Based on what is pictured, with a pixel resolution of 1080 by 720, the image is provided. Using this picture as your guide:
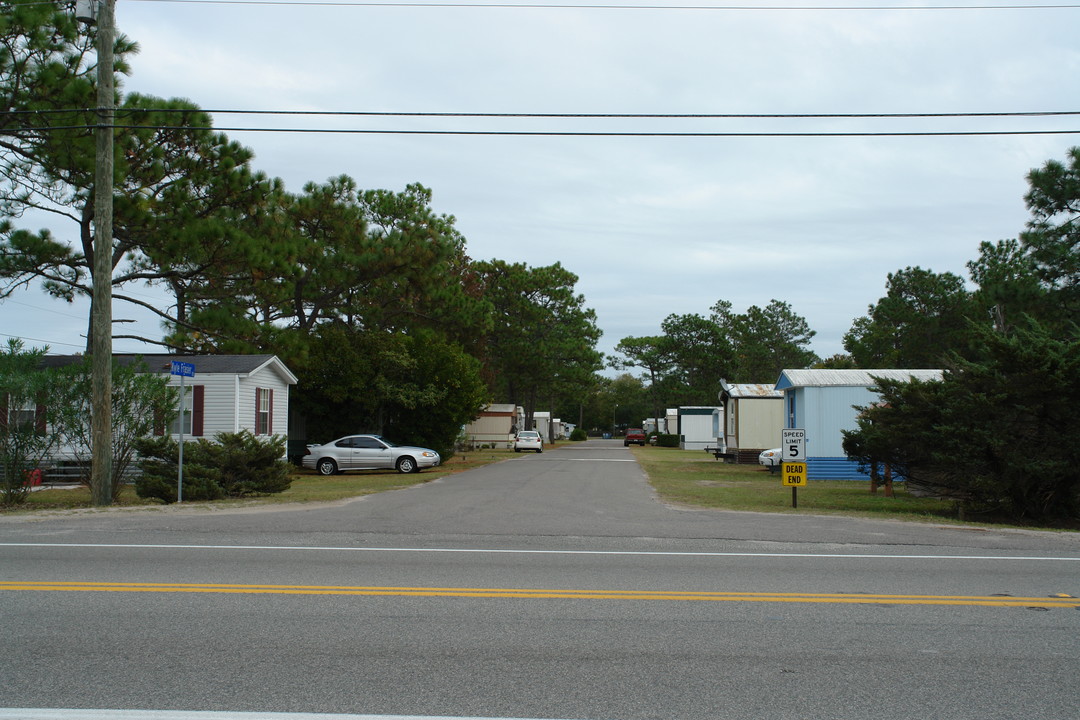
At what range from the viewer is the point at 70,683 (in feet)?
17.3

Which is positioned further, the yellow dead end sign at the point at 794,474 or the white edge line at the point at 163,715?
the yellow dead end sign at the point at 794,474

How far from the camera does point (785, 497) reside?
19.8m

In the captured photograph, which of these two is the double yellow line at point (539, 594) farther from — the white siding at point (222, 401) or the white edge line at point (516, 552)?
the white siding at point (222, 401)

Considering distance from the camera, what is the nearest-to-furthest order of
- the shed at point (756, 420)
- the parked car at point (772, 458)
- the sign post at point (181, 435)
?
the sign post at point (181, 435), the parked car at point (772, 458), the shed at point (756, 420)

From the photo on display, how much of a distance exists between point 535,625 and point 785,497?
14.2m

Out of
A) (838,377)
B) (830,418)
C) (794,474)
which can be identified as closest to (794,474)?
(794,474)

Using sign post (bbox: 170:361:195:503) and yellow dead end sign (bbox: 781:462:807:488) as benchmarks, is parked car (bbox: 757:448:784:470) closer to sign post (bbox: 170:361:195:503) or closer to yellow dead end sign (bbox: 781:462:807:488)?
yellow dead end sign (bbox: 781:462:807:488)

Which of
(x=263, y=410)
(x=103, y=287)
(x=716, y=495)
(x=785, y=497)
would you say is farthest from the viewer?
(x=263, y=410)

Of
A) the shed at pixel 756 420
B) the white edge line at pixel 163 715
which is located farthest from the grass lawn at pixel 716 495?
the white edge line at pixel 163 715

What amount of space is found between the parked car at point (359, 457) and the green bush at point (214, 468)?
10.4 meters

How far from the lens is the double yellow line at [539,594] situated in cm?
784

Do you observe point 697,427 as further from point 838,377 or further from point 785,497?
point 785,497

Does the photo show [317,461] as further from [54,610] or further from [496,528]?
[54,610]

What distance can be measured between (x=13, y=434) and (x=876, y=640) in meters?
15.7
